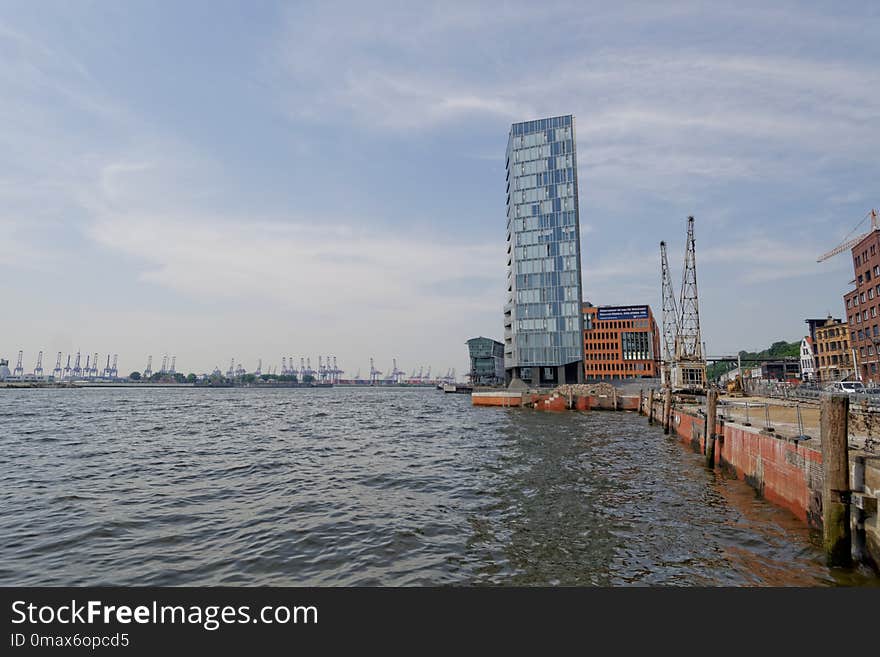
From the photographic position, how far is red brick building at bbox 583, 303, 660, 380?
158 meters

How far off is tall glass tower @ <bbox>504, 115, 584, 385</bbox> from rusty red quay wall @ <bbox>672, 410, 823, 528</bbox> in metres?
92.2

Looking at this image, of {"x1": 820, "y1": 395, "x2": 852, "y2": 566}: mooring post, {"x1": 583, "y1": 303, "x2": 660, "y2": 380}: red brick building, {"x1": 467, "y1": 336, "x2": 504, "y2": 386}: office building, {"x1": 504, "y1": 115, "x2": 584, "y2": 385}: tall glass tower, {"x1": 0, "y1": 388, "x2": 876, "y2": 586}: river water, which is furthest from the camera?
{"x1": 467, "y1": 336, "x2": 504, "y2": 386}: office building

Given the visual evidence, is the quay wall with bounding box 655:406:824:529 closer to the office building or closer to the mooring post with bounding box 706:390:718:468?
the mooring post with bounding box 706:390:718:468

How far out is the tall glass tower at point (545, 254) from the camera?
115375 millimetres

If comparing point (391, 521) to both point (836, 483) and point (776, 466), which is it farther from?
point (776, 466)

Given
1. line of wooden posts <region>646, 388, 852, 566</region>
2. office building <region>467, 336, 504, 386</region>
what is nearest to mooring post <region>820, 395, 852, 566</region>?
line of wooden posts <region>646, 388, 852, 566</region>

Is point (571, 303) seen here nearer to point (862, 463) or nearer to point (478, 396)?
point (478, 396)

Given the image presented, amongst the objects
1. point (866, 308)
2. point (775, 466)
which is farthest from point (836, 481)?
point (866, 308)

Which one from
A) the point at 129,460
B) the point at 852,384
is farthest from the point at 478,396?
the point at 129,460

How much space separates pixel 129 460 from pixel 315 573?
20.9 meters

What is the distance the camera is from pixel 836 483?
1118 centimetres

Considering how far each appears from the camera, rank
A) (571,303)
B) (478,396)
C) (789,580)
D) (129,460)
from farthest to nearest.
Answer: (571,303), (478,396), (129,460), (789,580)

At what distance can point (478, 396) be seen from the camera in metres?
84.7

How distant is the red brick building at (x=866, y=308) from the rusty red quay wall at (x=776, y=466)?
80353mm
